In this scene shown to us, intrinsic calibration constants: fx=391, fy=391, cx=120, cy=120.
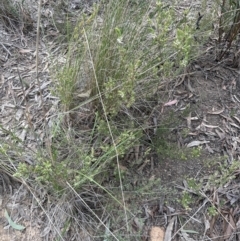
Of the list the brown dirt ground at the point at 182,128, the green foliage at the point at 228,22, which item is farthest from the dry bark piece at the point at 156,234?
the green foliage at the point at 228,22

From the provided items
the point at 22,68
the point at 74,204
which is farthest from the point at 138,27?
the point at 74,204

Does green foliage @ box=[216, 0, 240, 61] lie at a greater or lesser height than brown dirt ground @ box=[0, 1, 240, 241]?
greater

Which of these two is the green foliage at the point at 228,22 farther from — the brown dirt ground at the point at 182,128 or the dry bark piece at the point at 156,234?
the dry bark piece at the point at 156,234

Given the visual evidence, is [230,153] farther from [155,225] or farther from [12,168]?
[12,168]

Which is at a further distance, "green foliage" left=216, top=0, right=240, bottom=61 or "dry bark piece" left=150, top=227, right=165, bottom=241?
"green foliage" left=216, top=0, right=240, bottom=61

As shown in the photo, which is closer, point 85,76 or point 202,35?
point 85,76

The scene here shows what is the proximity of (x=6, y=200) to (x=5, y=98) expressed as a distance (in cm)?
51

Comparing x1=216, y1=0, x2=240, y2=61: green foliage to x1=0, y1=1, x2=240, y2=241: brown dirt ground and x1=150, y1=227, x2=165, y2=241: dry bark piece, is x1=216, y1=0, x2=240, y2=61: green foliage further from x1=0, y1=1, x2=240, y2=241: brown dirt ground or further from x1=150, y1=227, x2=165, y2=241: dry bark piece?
x1=150, y1=227, x2=165, y2=241: dry bark piece

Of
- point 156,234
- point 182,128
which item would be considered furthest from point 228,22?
point 156,234

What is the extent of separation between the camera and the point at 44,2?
2.24m

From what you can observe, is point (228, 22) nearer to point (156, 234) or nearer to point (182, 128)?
point (182, 128)

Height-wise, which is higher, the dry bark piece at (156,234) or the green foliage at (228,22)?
the green foliage at (228,22)

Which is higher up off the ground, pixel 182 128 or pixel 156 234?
pixel 182 128

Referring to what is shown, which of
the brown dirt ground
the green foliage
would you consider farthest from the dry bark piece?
the green foliage
